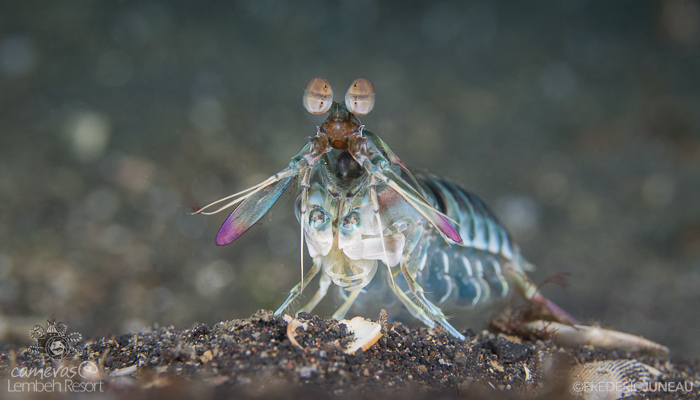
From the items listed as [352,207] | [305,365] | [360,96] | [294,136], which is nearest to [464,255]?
[352,207]

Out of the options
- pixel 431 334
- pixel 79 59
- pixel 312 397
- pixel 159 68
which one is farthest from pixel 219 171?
pixel 312 397

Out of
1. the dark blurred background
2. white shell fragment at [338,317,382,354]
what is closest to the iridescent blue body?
white shell fragment at [338,317,382,354]

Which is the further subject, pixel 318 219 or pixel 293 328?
pixel 318 219

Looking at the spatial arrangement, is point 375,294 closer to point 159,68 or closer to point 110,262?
point 110,262

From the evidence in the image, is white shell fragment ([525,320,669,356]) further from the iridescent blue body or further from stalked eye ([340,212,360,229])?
stalked eye ([340,212,360,229])

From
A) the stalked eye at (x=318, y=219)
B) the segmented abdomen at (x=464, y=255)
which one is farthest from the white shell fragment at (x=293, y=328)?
the segmented abdomen at (x=464, y=255)

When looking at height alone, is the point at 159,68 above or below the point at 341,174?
above

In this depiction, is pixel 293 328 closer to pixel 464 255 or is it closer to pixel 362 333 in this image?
pixel 362 333
